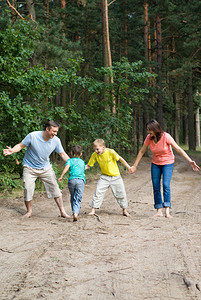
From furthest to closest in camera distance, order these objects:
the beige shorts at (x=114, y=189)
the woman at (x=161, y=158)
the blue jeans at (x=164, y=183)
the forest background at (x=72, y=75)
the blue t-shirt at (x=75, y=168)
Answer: the forest background at (x=72, y=75), the beige shorts at (x=114, y=189), the blue jeans at (x=164, y=183), the woman at (x=161, y=158), the blue t-shirt at (x=75, y=168)

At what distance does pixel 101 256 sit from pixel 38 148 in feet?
10.8

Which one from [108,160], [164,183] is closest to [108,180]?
[108,160]

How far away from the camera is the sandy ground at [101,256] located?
354 centimetres

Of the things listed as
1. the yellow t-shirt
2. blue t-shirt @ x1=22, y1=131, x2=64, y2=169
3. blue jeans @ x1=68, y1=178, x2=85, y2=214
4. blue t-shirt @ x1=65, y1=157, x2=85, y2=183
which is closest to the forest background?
blue t-shirt @ x1=22, y1=131, x2=64, y2=169

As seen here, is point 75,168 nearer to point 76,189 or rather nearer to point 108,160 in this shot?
point 76,189

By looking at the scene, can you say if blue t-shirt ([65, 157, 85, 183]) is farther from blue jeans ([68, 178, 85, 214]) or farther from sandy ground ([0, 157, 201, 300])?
sandy ground ([0, 157, 201, 300])

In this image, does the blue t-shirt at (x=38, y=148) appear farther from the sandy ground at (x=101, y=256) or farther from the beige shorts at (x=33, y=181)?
the sandy ground at (x=101, y=256)

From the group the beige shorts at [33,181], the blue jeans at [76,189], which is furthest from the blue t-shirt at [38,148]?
the blue jeans at [76,189]

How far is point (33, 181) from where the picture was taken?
769cm

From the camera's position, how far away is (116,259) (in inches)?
177

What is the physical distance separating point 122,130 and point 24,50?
6.40 m

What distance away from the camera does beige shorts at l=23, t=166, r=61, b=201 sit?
7.58 metres

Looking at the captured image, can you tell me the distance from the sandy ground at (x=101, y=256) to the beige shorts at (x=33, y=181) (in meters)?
0.49

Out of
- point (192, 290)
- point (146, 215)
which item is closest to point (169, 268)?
point (192, 290)
